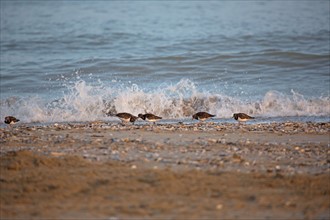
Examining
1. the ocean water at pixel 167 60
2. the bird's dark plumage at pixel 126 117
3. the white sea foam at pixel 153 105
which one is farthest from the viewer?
the ocean water at pixel 167 60

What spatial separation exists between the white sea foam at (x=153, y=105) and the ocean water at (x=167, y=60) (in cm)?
3

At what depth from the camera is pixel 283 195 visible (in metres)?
6.30

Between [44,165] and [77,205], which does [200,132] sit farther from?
[77,205]

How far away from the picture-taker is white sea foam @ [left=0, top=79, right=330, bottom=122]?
522 inches

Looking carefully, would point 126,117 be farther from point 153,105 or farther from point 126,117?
point 153,105

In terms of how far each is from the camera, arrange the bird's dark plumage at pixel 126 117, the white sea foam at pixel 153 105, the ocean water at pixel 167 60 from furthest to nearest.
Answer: the ocean water at pixel 167 60 < the white sea foam at pixel 153 105 < the bird's dark plumage at pixel 126 117

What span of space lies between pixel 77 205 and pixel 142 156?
67.1 inches

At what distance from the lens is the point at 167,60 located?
68.8ft

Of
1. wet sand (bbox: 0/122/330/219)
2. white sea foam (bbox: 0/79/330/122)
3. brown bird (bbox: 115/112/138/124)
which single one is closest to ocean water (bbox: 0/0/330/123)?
white sea foam (bbox: 0/79/330/122)

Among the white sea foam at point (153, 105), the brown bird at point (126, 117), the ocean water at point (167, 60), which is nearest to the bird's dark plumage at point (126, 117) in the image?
the brown bird at point (126, 117)

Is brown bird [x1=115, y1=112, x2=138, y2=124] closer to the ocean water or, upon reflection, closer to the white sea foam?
the white sea foam

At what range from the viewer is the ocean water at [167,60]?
45.3 ft

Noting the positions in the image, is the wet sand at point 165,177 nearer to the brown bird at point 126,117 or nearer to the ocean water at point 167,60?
the brown bird at point 126,117

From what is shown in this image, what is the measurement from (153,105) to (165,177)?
23.4 ft
